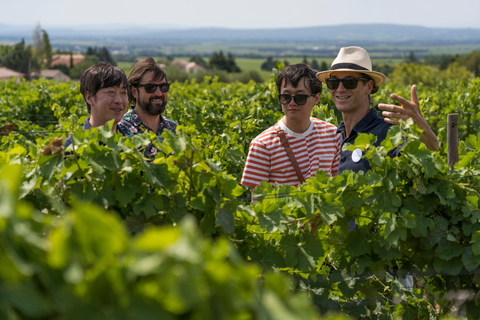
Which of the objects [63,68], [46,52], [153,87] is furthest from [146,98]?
[46,52]

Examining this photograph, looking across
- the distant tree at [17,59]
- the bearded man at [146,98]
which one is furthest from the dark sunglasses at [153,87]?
the distant tree at [17,59]

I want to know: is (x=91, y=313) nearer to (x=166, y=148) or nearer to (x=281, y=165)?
(x=166, y=148)

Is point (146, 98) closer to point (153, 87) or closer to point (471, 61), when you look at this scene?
point (153, 87)

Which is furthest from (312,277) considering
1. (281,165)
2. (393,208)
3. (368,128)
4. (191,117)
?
(191,117)

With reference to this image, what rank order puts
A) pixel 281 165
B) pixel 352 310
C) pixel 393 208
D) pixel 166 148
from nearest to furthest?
pixel 166 148
pixel 393 208
pixel 352 310
pixel 281 165

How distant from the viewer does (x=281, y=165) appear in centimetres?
327

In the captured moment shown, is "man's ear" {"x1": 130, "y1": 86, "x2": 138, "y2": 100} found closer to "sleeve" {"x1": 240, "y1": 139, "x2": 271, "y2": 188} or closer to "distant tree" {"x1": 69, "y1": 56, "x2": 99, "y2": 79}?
"sleeve" {"x1": 240, "y1": 139, "x2": 271, "y2": 188}

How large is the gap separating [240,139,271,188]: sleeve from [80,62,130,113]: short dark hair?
104 centimetres

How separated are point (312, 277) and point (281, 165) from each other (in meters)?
0.79

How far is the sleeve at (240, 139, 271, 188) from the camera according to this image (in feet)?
10.6

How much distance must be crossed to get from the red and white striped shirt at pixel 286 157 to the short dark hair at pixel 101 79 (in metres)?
1.02

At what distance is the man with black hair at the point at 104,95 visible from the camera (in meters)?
3.44

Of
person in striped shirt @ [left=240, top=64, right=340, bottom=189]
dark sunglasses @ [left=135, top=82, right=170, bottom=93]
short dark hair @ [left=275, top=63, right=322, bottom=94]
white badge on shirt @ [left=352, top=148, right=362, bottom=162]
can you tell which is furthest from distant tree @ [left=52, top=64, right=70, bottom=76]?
white badge on shirt @ [left=352, top=148, right=362, bottom=162]

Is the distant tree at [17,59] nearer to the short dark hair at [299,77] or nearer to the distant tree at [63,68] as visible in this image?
the distant tree at [63,68]
